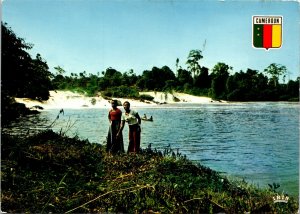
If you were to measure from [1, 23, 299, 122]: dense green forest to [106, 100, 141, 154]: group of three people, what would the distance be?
287 mm

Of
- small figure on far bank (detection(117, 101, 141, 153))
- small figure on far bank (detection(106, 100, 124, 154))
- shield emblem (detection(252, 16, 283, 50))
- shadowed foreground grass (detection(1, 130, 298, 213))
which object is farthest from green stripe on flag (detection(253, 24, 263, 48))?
small figure on far bank (detection(106, 100, 124, 154))

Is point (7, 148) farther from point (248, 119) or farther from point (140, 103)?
point (248, 119)

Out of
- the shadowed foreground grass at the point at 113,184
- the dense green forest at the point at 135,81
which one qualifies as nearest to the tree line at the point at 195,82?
the dense green forest at the point at 135,81

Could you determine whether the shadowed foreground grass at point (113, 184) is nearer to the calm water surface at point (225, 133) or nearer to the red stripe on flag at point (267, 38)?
the calm water surface at point (225, 133)

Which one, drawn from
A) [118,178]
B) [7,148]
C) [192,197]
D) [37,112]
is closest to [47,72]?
[37,112]

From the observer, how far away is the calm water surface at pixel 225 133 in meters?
7.50

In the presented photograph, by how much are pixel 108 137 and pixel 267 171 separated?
8.75 feet

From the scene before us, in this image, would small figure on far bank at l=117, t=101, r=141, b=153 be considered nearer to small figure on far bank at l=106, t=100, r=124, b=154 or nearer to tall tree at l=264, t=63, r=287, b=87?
small figure on far bank at l=106, t=100, r=124, b=154

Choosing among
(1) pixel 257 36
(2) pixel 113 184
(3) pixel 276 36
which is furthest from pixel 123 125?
(3) pixel 276 36

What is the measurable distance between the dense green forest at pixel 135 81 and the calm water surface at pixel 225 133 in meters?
0.26

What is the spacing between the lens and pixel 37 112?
26.5 feet

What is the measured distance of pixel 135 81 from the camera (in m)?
7.98

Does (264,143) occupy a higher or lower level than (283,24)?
lower

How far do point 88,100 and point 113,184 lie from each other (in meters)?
1.85
